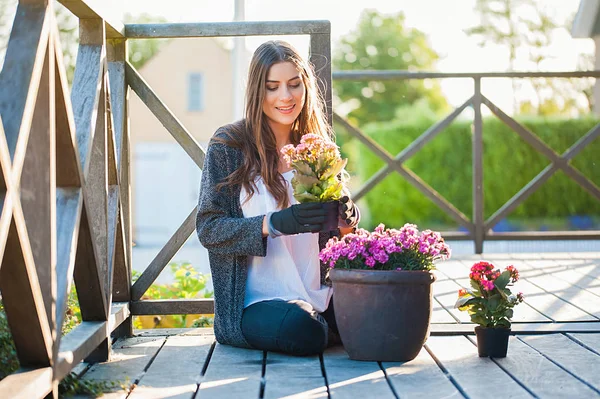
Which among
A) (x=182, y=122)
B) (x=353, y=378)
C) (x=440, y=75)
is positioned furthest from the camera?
(x=182, y=122)

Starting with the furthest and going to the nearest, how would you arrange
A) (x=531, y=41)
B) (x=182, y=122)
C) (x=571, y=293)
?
(x=531, y=41) → (x=182, y=122) → (x=571, y=293)

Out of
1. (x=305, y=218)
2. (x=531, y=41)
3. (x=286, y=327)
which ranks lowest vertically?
(x=286, y=327)

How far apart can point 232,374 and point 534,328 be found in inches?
47.2

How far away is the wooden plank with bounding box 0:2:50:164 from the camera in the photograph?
1870mm

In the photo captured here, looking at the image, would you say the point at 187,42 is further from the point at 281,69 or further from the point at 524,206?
the point at 281,69

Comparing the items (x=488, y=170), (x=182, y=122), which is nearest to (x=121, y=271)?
(x=488, y=170)

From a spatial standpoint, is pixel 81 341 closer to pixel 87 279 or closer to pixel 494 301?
pixel 87 279

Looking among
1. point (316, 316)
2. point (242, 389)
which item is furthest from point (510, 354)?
point (242, 389)

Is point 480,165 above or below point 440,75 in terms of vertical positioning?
below

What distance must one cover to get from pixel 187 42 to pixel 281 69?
21.4 m

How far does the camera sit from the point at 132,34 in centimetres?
327

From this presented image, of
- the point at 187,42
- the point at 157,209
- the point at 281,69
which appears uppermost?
the point at 187,42

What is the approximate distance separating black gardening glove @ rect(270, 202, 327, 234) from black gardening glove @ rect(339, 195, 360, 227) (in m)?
0.10

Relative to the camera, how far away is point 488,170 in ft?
45.7
